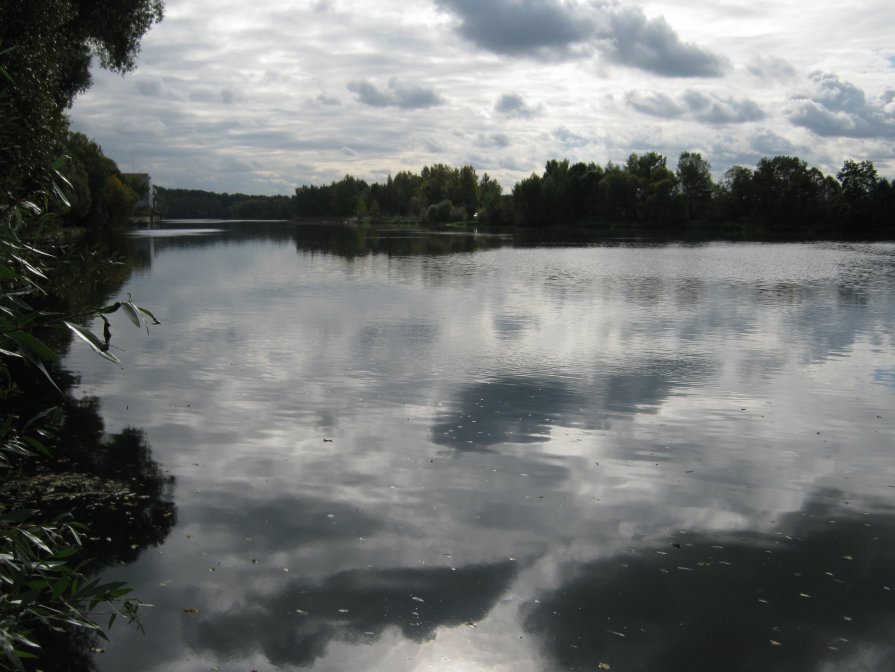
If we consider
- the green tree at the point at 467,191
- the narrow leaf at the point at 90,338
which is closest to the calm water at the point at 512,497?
the narrow leaf at the point at 90,338

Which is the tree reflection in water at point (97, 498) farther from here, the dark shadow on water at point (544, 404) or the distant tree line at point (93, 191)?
the distant tree line at point (93, 191)

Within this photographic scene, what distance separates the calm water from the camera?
6.84 metres

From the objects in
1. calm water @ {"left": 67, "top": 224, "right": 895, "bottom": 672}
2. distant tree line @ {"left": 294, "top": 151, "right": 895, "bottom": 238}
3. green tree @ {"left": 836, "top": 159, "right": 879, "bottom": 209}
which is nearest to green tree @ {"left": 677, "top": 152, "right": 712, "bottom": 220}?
distant tree line @ {"left": 294, "top": 151, "right": 895, "bottom": 238}

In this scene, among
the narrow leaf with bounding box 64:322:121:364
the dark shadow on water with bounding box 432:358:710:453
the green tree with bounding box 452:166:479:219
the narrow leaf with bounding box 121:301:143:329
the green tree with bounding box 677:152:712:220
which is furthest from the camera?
the green tree with bounding box 452:166:479:219

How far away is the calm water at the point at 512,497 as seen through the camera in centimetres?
684

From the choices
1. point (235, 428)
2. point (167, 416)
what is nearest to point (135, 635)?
point (235, 428)

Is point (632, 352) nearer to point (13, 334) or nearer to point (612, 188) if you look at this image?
point (13, 334)

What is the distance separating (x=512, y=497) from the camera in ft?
32.6

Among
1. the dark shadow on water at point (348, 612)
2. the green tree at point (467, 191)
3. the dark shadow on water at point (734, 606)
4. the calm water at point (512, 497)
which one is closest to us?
the dark shadow on water at point (734, 606)

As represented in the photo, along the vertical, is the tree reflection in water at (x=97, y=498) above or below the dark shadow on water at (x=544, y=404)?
below

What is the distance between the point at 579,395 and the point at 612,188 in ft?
461

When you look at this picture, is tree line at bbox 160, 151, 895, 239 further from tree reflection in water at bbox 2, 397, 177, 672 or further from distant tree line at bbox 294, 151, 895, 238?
tree reflection in water at bbox 2, 397, 177, 672

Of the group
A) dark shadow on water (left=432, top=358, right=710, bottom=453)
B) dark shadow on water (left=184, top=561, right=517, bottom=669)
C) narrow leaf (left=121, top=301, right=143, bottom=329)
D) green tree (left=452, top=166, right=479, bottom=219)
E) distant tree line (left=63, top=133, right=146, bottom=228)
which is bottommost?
dark shadow on water (left=184, top=561, right=517, bottom=669)

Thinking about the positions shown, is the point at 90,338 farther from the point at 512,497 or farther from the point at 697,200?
the point at 697,200
